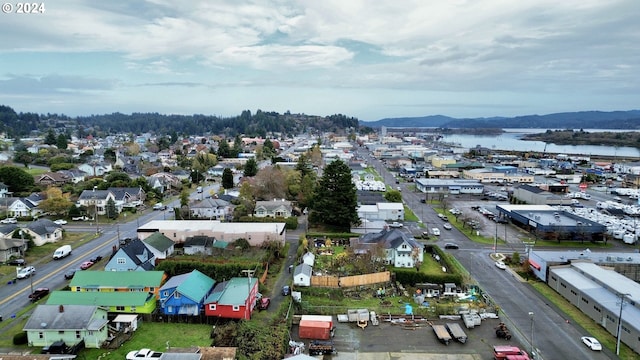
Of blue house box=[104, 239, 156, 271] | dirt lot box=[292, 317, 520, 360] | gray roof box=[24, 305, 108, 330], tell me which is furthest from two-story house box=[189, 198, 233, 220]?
dirt lot box=[292, 317, 520, 360]

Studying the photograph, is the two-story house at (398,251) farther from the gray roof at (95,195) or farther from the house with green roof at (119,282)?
the gray roof at (95,195)

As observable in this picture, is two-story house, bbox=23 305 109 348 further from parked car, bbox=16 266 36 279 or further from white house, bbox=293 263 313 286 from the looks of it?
white house, bbox=293 263 313 286

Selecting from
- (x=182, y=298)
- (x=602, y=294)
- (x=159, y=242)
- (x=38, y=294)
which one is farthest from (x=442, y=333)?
(x=38, y=294)

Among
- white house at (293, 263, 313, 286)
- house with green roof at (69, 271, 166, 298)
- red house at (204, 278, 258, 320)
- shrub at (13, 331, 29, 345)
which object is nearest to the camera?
shrub at (13, 331, 29, 345)

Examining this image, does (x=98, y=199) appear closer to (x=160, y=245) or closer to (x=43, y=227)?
(x=43, y=227)

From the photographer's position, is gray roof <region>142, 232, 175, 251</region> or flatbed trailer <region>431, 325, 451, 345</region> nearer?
flatbed trailer <region>431, 325, 451, 345</region>

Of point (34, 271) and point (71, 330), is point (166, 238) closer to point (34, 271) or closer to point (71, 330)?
point (34, 271)

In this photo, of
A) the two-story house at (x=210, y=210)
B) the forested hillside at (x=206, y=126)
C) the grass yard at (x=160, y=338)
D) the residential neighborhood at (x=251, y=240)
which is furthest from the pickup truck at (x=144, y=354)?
the forested hillside at (x=206, y=126)
